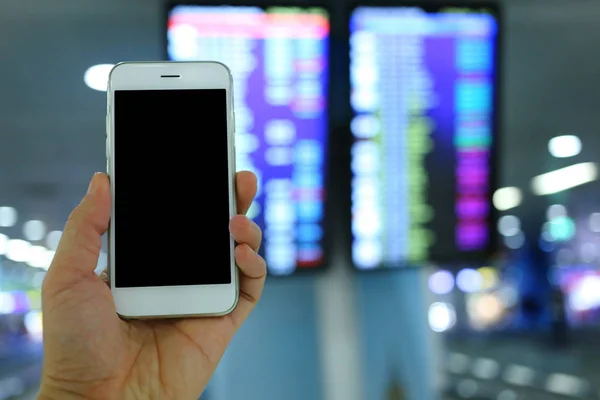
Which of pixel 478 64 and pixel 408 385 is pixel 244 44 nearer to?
pixel 478 64

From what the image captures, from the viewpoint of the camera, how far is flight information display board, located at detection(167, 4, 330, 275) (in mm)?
1102

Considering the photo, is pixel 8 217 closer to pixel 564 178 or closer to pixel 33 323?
pixel 33 323

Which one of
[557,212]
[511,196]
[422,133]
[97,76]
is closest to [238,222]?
[422,133]

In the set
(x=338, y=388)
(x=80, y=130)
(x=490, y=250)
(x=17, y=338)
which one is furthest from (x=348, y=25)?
(x=17, y=338)

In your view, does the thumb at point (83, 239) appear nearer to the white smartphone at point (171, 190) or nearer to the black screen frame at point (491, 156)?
the white smartphone at point (171, 190)

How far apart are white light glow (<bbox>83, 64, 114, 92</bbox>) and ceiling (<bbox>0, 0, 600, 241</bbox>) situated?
13mm

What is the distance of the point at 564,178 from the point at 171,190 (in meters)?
1.66

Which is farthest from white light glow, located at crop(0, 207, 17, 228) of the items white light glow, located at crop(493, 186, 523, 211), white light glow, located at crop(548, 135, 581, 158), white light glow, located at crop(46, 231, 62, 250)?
white light glow, located at crop(548, 135, 581, 158)

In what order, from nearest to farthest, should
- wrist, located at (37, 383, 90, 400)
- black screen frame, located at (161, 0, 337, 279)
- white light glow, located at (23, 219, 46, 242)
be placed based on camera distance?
wrist, located at (37, 383, 90, 400) → black screen frame, located at (161, 0, 337, 279) → white light glow, located at (23, 219, 46, 242)

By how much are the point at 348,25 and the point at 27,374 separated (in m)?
1.19

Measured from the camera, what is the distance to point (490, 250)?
118 cm

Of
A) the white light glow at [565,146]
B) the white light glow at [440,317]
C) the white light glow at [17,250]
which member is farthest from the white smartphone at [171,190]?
the white light glow at [565,146]

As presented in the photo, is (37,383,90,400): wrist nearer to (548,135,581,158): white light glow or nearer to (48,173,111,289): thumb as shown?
(48,173,111,289): thumb

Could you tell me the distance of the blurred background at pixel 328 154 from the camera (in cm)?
113
